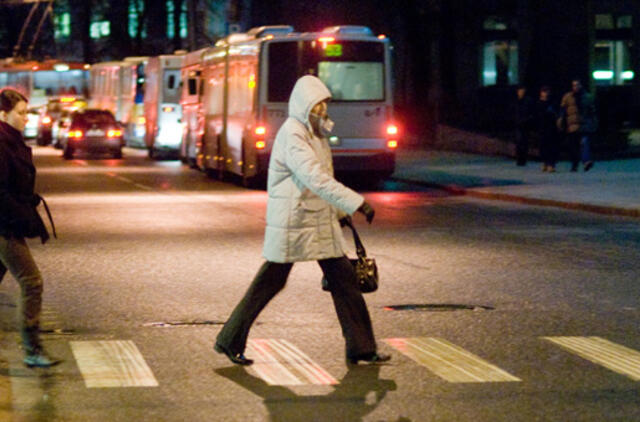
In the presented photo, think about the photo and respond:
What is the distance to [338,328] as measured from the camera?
10453 mm

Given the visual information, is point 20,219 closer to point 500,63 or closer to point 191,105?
point 191,105

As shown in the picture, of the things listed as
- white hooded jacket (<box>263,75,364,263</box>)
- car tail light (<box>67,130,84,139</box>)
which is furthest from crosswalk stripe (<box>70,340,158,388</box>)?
car tail light (<box>67,130,84,139</box>)

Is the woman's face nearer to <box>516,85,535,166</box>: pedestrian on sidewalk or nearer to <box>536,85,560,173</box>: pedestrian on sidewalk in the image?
<box>536,85,560,173</box>: pedestrian on sidewalk

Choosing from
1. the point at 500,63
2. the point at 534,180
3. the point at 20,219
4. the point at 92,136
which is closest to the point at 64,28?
the point at 500,63

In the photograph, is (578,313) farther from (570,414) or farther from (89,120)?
(89,120)

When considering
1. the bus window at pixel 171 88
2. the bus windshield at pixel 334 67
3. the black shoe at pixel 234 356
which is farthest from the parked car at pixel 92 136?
the black shoe at pixel 234 356

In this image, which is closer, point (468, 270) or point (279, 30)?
point (468, 270)

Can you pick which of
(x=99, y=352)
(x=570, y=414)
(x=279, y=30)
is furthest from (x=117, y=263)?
(x=279, y=30)

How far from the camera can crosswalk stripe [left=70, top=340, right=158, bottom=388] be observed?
8.37 m

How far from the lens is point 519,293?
1234cm

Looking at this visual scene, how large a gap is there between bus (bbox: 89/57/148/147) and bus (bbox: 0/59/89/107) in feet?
2.81

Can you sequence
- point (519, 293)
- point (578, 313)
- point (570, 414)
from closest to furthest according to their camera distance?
point (570, 414) < point (578, 313) < point (519, 293)

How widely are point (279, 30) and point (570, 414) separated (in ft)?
69.6

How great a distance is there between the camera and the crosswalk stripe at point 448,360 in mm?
8531
